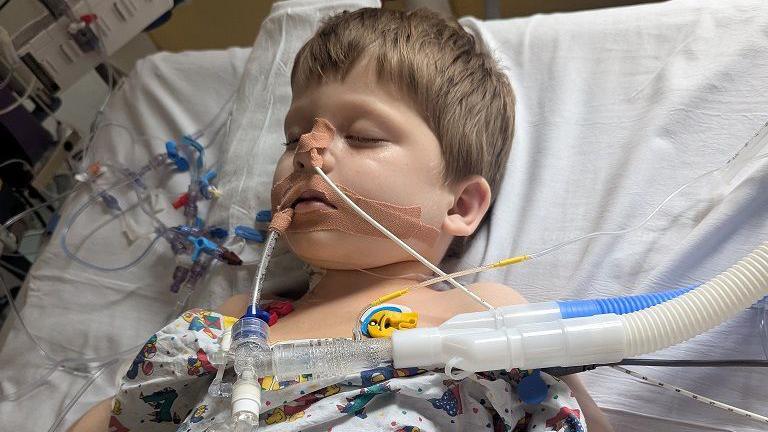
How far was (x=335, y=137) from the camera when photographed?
46.7 inches

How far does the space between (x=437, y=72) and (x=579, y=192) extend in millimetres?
366

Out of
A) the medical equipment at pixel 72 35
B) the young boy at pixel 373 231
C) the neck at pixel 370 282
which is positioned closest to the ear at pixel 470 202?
the young boy at pixel 373 231

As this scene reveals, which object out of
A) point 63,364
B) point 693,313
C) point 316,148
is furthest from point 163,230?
point 693,313

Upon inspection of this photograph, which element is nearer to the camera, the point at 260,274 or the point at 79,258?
the point at 260,274

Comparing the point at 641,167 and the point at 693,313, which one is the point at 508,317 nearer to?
the point at 693,313

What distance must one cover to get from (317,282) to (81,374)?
56 cm

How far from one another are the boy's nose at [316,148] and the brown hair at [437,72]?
0.37 ft

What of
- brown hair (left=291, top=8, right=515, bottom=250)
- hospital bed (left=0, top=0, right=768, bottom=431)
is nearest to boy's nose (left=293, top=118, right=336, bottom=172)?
brown hair (left=291, top=8, right=515, bottom=250)

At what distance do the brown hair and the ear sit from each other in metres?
0.02

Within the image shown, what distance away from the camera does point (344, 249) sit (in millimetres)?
1171

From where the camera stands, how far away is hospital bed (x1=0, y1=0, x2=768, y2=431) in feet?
3.73

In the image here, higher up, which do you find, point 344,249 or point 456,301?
point 344,249

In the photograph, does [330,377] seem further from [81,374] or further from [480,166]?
[81,374]

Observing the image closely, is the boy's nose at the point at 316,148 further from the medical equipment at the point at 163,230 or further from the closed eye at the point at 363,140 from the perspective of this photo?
the medical equipment at the point at 163,230
